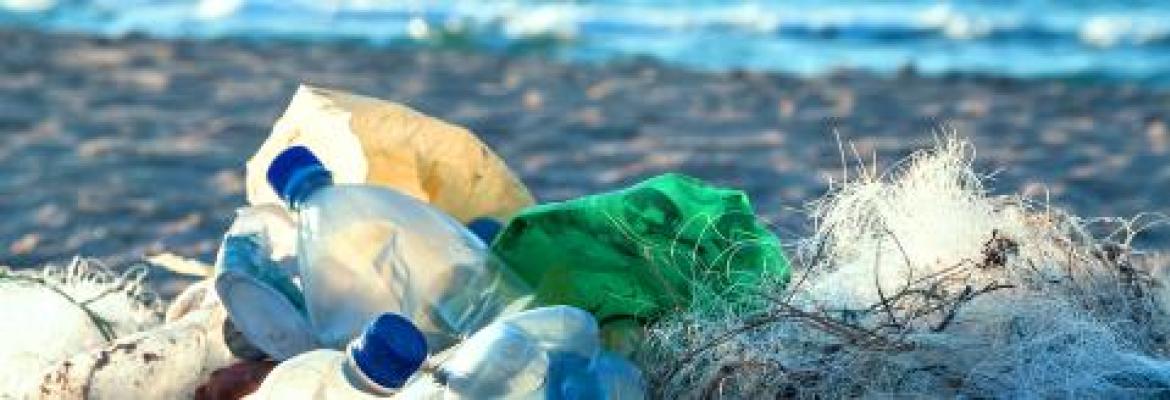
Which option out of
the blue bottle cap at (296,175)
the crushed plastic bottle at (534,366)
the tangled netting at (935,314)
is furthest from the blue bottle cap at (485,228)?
the crushed plastic bottle at (534,366)

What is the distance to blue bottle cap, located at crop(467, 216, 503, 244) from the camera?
3.12 meters

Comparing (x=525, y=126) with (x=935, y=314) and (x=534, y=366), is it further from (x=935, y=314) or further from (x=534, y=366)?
(x=534, y=366)

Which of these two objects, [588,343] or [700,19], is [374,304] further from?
[700,19]

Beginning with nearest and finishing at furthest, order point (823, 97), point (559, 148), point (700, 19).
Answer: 1. point (559, 148)
2. point (823, 97)
3. point (700, 19)

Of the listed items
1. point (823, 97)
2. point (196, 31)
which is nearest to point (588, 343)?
point (823, 97)

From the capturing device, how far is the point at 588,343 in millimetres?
2562

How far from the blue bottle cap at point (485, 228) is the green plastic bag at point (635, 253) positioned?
0.52ft

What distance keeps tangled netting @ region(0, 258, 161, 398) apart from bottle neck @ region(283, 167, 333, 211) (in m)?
0.40

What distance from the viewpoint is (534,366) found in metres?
2.48

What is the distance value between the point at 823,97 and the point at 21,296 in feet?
21.7

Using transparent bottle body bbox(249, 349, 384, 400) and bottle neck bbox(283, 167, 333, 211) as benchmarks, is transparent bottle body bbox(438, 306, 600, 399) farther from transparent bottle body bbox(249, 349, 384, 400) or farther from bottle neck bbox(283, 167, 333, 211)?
bottle neck bbox(283, 167, 333, 211)

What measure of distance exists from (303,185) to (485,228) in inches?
14.3

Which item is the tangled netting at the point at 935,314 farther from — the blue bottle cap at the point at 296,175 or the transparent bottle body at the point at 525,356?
the blue bottle cap at the point at 296,175

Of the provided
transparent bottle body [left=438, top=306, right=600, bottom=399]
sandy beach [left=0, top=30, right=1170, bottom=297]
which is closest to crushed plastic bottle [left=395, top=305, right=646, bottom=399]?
transparent bottle body [left=438, top=306, right=600, bottom=399]
